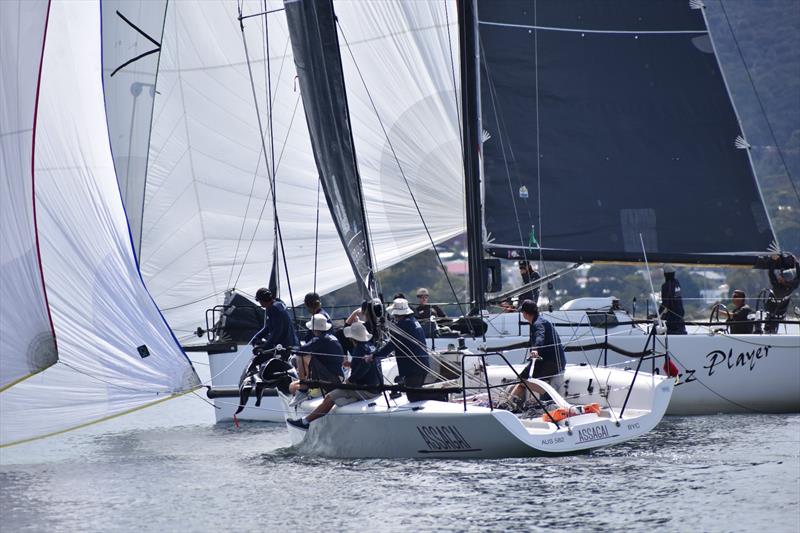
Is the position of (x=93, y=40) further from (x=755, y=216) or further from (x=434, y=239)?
(x=755, y=216)

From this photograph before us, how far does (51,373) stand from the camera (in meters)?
10.2

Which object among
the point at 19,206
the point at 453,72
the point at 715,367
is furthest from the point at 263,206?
the point at 19,206

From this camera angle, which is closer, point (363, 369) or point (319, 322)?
point (363, 369)

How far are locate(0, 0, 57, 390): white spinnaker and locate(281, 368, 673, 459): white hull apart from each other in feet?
11.4

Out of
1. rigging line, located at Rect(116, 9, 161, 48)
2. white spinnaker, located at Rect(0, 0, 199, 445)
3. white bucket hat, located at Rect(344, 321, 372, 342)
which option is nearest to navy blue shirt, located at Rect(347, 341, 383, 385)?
white bucket hat, located at Rect(344, 321, 372, 342)

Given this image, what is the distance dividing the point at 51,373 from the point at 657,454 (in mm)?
5917

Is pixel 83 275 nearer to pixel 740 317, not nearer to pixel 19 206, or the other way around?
pixel 19 206

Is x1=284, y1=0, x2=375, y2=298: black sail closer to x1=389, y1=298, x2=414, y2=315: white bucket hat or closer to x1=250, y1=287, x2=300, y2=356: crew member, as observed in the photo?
x1=250, y1=287, x2=300, y2=356: crew member

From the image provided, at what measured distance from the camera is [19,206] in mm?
9898

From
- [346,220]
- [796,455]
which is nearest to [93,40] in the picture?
[346,220]

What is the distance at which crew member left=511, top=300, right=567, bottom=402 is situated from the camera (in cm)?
1280

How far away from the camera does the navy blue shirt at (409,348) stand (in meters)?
12.5

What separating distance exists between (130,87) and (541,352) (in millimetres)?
8272

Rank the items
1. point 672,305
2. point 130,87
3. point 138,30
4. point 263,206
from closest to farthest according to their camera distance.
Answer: point 672,305
point 138,30
point 130,87
point 263,206
